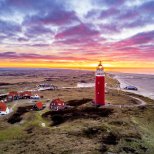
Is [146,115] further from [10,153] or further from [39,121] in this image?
[10,153]

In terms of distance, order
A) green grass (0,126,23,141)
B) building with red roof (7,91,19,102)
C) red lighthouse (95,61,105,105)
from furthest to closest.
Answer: building with red roof (7,91,19,102), red lighthouse (95,61,105,105), green grass (0,126,23,141)

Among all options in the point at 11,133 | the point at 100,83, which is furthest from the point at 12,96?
the point at 11,133

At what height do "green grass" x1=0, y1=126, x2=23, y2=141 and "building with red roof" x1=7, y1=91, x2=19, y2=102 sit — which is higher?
"building with red roof" x1=7, y1=91, x2=19, y2=102

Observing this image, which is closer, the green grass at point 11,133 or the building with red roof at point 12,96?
the green grass at point 11,133

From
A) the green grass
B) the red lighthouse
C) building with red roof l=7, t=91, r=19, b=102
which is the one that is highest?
the red lighthouse

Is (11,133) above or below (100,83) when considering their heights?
below

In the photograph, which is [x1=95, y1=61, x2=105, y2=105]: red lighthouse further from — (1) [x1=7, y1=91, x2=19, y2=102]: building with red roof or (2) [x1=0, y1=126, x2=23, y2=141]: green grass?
(1) [x1=7, y1=91, x2=19, y2=102]: building with red roof

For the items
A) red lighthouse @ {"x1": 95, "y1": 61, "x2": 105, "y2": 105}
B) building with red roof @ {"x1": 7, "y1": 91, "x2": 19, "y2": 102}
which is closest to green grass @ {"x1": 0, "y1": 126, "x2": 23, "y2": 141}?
red lighthouse @ {"x1": 95, "y1": 61, "x2": 105, "y2": 105}

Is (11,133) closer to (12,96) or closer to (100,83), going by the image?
(100,83)

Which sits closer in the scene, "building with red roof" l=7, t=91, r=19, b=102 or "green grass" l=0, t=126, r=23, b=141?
"green grass" l=0, t=126, r=23, b=141

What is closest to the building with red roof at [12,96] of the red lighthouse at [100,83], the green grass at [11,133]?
the red lighthouse at [100,83]

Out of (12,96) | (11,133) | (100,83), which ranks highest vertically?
(100,83)

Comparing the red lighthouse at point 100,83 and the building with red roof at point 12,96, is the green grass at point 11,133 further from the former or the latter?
the building with red roof at point 12,96
